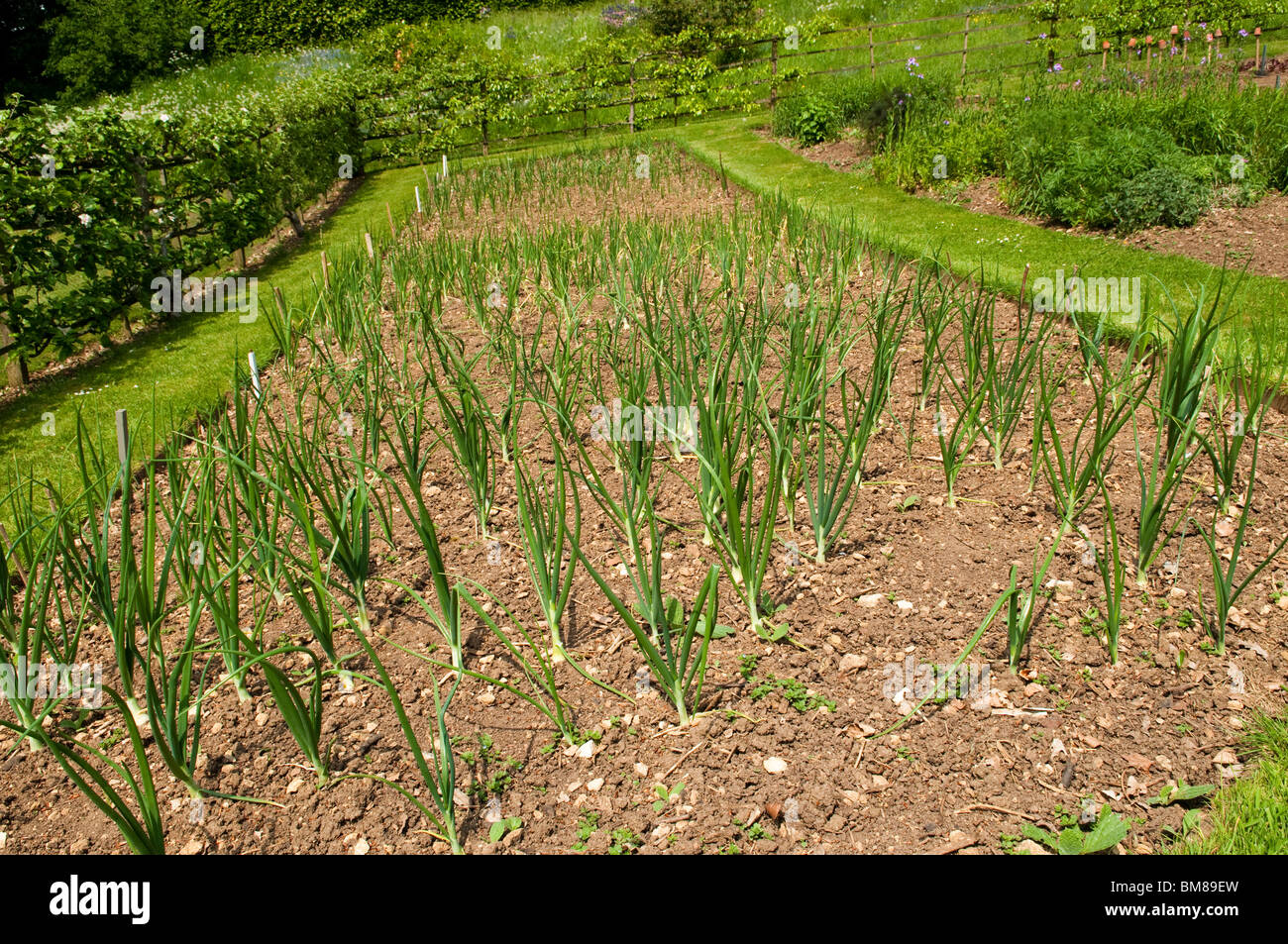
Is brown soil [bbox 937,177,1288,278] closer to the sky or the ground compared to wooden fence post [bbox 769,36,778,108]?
closer to the ground

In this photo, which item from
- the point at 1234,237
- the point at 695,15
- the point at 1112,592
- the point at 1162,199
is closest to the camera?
the point at 1112,592

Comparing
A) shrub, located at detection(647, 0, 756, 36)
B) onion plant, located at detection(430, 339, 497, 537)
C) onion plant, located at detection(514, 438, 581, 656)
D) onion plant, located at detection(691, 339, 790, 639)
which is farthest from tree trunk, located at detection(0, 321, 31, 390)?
shrub, located at detection(647, 0, 756, 36)

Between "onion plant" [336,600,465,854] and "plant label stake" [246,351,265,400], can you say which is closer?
"onion plant" [336,600,465,854]

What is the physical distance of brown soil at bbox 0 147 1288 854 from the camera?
1.96 meters

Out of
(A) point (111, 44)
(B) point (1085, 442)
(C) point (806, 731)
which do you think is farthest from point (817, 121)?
(A) point (111, 44)

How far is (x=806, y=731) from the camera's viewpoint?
218 cm

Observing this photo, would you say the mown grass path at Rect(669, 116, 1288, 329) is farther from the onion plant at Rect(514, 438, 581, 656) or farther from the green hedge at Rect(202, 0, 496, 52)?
the green hedge at Rect(202, 0, 496, 52)

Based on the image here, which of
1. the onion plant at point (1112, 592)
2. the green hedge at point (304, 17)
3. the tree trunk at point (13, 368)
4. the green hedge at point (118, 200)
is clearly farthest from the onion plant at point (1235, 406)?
the green hedge at point (304, 17)

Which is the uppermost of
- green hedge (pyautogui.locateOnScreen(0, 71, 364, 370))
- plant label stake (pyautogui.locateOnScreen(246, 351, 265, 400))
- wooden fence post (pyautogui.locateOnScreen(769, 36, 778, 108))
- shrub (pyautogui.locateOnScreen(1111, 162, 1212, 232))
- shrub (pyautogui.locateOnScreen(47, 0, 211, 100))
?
shrub (pyautogui.locateOnScreen(47, 0, 211, 100))

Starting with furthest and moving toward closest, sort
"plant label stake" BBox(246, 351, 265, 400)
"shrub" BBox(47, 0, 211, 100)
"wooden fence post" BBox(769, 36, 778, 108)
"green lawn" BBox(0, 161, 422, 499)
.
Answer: "shrub" BBox(47, 0, 211, 100), "wooden fence post" BBox(769, 36, 778, 108), "green lawn" BBox(0, 161, 422, 499), "plant label stake" BBox(246, 351, 265, 400)

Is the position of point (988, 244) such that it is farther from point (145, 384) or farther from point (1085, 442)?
point (145, 384)

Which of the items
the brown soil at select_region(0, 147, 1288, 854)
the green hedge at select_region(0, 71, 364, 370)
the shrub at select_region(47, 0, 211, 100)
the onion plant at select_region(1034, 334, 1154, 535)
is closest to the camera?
the brown soil at select_region(0, 147, 1288, 854)

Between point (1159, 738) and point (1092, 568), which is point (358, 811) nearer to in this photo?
point (1159, 738)

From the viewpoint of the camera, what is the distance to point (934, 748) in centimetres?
210
